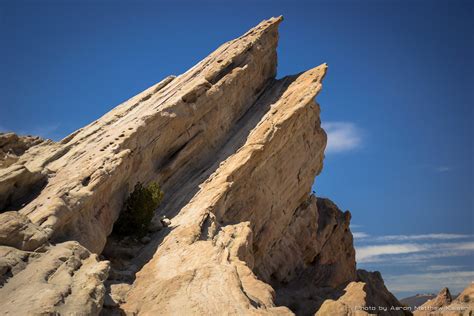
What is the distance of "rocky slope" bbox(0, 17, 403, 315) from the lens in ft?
79.2

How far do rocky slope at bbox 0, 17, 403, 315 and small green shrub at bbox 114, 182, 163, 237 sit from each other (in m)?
0.70

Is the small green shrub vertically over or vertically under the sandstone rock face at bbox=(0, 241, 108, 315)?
over

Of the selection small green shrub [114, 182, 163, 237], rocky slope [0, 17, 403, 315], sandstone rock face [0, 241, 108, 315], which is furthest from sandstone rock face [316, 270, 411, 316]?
sandstone rock face [0, 241, 108, 315]

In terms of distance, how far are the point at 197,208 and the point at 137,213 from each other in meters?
4.49

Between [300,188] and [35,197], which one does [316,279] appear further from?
[35,197]

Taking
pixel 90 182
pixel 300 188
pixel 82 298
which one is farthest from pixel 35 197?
pixel 300 188

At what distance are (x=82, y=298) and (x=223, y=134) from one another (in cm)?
2938

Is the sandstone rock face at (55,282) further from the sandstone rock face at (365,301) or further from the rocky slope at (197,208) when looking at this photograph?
the sandstone rock face at (365,301)

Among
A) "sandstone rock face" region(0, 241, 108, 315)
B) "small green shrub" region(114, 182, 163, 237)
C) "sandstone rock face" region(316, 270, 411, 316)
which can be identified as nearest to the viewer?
"sandstone rock face" region(0, 241, 108, 315)

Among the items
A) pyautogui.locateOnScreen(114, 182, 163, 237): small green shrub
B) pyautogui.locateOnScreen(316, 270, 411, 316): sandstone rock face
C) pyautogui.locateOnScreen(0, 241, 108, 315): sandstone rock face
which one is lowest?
pyautogui.locateOnScreen(0, 241, 108, 315): sandstone rock face

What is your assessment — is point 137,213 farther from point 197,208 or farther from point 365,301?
point 365,301

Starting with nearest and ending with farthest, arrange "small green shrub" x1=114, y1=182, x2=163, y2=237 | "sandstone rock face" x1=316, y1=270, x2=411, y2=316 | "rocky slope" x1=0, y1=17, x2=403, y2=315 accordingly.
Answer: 1. "rocky slope" x1=0, y1=17, x2=403, y2=315
2. "sandstone rock face" x1=316, y1=270, x2=411, y2=316
3. "small green shrub" x1=114, y1=182, x2=163, y2=237

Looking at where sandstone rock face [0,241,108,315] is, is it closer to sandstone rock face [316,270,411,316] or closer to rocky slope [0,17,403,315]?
rocky slope [0,17,403,315]

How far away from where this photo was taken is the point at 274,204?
1903 inches
